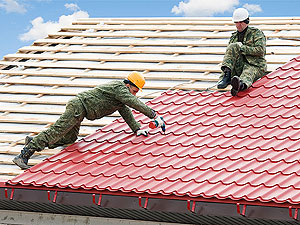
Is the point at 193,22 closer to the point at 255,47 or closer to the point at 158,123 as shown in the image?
the point at 255,47

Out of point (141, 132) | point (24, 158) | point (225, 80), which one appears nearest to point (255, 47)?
point (225, 80)

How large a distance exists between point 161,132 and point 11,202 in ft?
7.37

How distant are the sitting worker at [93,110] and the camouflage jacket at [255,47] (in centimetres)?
186

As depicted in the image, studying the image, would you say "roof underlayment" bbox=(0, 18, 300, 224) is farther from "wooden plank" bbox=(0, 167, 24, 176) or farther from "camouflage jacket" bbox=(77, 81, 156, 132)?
"camouflage jacket" bbox=(77, 81, 156, 132)

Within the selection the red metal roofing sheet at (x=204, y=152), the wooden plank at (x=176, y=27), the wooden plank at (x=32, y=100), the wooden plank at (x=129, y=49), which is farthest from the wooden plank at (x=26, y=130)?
the wooden plank at (x=176, y=27)

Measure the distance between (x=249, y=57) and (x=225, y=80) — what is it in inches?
19.9

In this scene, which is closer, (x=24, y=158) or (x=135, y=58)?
(x=24, y=158)

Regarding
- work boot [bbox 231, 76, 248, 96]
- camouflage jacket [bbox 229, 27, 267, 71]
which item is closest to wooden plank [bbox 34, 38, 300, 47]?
camouflage jacket [bbox 229, 27, 267, 71]

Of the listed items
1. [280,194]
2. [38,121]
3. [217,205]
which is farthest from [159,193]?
[38,121]

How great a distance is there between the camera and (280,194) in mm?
7086

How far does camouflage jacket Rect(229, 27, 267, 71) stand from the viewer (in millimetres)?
10117

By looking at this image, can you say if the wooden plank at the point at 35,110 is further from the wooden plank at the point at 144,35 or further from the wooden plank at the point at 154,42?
the wooden plank at the point at 144,35

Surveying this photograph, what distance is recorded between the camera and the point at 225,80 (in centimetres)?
1022

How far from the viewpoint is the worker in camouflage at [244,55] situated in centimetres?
1009
